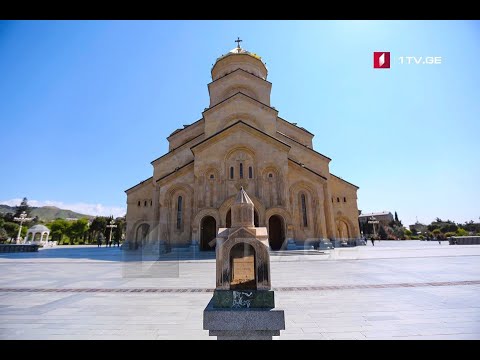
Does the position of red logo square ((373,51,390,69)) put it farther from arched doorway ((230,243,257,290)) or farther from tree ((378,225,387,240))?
tree ((378,225,387,240))

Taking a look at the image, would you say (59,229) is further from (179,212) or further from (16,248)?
(179,212)

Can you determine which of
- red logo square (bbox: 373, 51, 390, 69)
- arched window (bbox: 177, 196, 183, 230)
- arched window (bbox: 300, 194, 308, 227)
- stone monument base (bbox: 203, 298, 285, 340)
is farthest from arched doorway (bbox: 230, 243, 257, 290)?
arched window (bbox: 300, 194, 308, 227)

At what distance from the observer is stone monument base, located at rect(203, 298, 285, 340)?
10.7 feet

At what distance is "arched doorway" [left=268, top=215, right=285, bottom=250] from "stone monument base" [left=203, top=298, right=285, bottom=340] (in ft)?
56.3

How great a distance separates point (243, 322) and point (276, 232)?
18.1 meters

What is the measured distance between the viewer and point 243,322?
3.29m

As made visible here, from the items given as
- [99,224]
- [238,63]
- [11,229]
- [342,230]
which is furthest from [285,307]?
[11,229]

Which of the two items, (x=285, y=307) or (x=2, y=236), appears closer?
(x=285, y=307)

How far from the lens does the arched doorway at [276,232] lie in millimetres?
20438

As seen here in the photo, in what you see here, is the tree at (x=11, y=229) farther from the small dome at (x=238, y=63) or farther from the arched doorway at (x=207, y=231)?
the small dome at (x=238, y=63)
